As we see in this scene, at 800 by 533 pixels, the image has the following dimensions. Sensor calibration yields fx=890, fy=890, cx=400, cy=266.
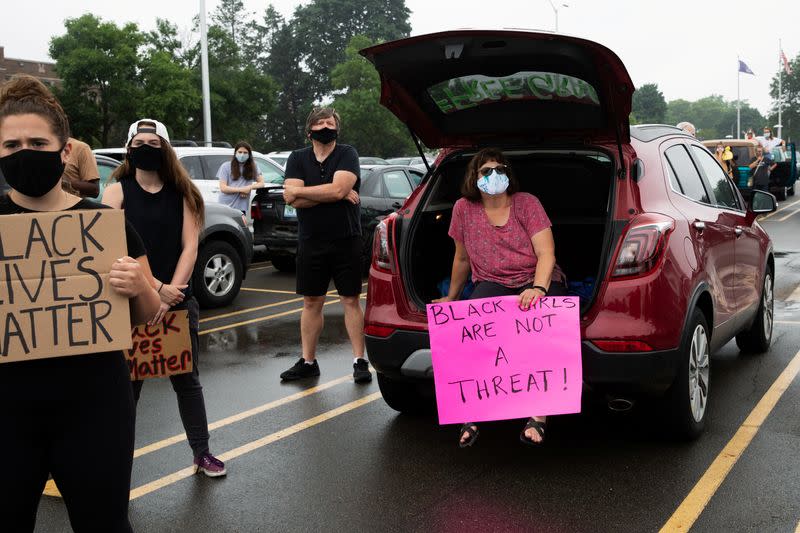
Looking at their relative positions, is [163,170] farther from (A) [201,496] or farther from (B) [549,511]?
(B) [549,511]

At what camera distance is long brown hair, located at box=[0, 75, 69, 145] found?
8.32ft

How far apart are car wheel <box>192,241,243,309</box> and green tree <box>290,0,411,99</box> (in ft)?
270

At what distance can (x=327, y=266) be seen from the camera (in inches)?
247

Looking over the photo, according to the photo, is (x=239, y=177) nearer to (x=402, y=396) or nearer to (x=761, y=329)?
(x=402, y=396)

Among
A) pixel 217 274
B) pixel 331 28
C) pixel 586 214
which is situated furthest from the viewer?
pixel 331 28

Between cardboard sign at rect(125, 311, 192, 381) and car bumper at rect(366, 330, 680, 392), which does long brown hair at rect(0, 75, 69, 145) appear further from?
car bumper at rect(366, 330, 680, 392)

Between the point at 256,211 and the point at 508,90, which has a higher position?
the point at 508,90

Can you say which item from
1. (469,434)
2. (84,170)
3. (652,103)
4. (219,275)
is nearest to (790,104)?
(652,103)

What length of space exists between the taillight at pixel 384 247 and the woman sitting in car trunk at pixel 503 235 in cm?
44

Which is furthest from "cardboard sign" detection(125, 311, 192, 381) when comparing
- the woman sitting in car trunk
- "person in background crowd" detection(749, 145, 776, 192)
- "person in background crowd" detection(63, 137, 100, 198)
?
"person in background crowd" detection(749, 145, 776, 192)

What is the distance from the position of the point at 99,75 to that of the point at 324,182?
3939 centimetres

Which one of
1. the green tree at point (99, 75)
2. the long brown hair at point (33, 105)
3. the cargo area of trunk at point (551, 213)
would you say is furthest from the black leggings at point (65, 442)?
the green tree at point (99, 75)

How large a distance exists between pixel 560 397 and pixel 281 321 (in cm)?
512

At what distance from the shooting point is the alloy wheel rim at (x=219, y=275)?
384 inches
